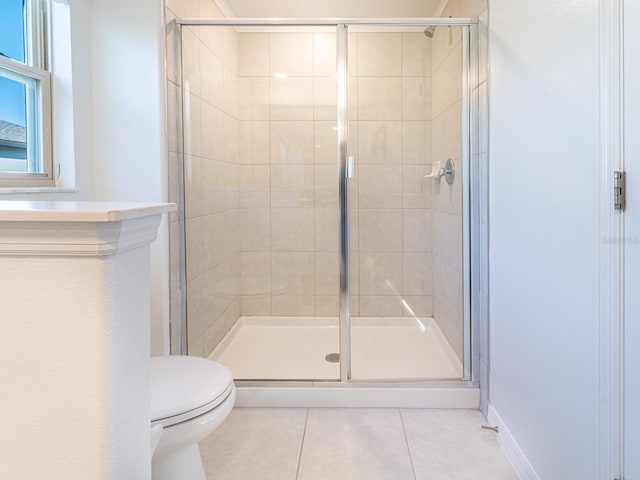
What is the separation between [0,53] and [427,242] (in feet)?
7.63

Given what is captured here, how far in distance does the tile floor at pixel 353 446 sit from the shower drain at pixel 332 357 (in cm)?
49

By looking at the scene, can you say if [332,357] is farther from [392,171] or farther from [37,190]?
[37,190]

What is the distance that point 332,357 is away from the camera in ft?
8.72

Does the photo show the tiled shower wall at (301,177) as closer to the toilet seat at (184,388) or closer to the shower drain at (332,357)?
the shower drain at (332,357)

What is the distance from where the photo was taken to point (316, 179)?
118 inches

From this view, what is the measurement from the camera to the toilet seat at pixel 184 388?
1.22 meters

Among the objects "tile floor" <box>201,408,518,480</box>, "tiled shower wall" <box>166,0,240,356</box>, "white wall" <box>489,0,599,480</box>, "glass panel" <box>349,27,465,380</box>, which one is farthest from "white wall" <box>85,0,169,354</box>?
"white wall" <box>489,0,599,480</box>

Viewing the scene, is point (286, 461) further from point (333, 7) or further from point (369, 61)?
point (333, 7)

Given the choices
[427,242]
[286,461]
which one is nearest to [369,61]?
[427,242]

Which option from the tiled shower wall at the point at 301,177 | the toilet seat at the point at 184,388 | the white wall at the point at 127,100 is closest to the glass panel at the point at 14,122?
the white wall at the point at 127,100

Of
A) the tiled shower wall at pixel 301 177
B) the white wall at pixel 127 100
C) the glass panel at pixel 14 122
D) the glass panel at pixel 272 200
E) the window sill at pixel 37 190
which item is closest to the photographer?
the window sill at pixel 37 190

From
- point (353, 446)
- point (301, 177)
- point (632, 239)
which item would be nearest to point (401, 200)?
point (301, 177)

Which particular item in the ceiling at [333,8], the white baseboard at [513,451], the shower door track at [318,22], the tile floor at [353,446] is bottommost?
the tile floor at [353,446]

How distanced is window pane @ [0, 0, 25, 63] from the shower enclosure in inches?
23.3
